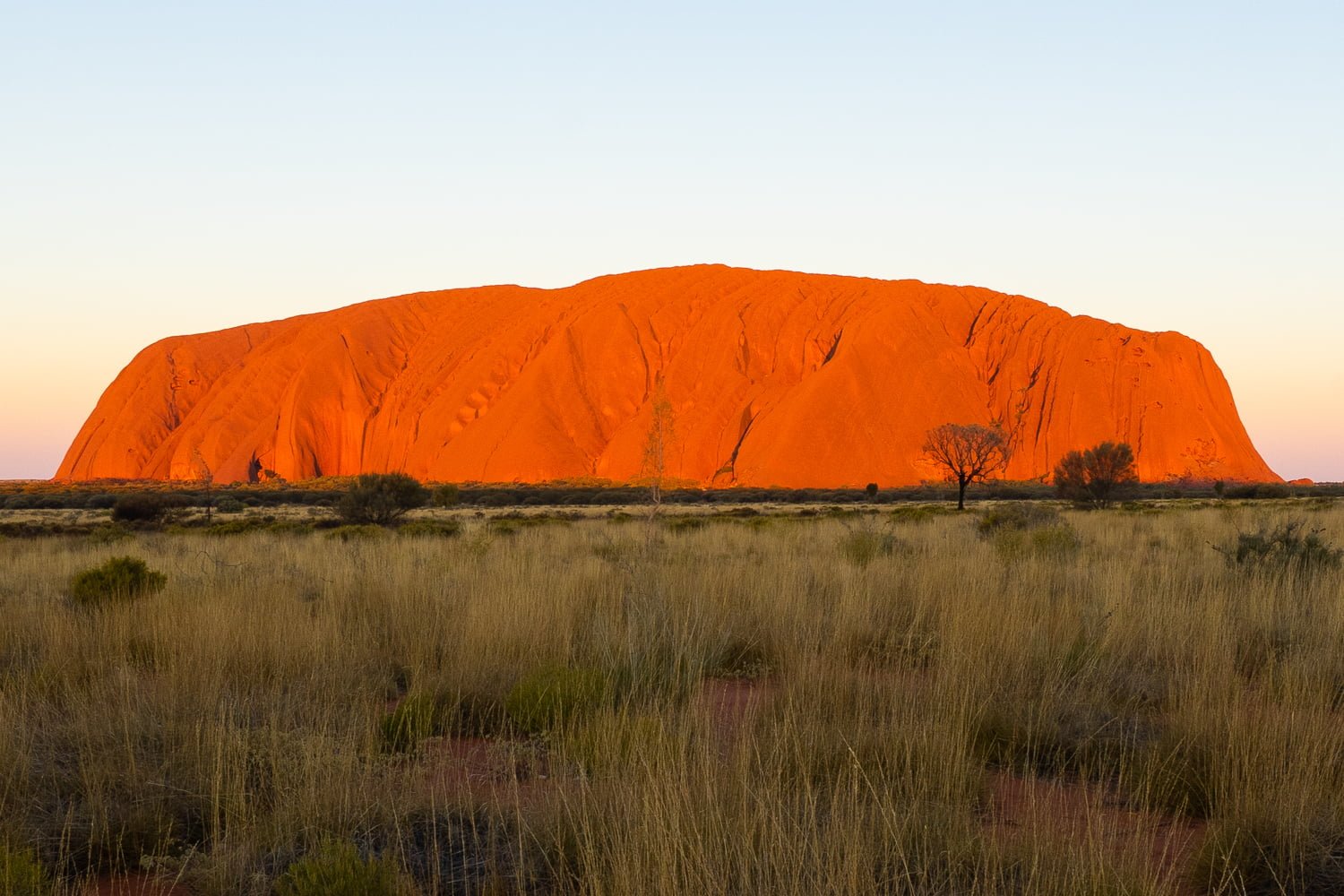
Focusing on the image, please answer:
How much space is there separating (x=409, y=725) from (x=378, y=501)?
2420cm

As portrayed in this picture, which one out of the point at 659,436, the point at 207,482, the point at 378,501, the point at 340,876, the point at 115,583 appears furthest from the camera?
the point at 207,482

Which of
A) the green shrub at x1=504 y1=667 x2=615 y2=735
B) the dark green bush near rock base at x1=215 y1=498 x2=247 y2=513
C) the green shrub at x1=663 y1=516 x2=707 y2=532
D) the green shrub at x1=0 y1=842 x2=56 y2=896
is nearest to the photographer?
the green shrub at x1=0 y1=842 x2=56 y2=896

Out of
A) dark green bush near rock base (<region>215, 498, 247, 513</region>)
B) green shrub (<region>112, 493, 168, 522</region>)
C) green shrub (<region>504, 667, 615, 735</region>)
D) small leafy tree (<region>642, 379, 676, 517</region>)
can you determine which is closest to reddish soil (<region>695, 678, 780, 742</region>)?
green shrub (<region>504, 667, 615, 735</region>)

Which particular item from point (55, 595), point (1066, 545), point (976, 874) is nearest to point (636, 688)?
point (976, 874)

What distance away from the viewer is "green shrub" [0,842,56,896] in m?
2.74

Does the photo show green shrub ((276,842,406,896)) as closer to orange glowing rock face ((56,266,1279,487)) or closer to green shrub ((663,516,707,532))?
green shrub ((663,516,707,532))

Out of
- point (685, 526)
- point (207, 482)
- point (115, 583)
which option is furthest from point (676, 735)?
point (207, 482)

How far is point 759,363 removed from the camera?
79.8 metres

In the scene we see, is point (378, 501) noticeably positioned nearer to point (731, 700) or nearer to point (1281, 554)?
point (1281, 554)

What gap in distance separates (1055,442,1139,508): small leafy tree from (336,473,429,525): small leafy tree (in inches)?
959

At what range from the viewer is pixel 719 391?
78.0 metres

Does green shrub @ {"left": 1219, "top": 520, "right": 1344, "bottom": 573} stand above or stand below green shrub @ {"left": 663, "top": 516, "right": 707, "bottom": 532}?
above

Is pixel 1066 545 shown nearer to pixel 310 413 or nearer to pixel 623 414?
pixel 623 414

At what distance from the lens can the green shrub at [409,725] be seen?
14.6 ft
